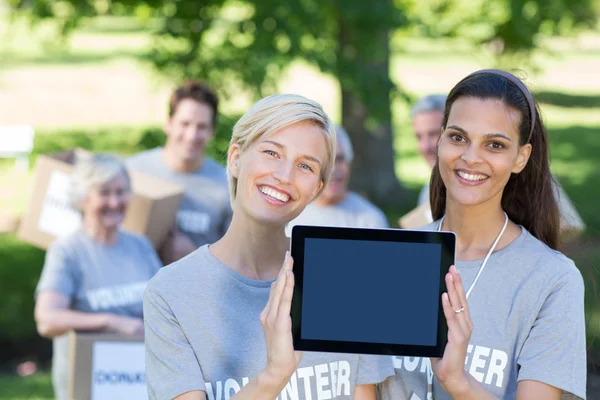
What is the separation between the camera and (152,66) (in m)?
8.54

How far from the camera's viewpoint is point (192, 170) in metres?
5.78

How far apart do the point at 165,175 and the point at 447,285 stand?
3671 mm

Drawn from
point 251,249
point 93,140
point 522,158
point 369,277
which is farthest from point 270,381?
point 93,140

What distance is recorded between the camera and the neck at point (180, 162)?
573 cm

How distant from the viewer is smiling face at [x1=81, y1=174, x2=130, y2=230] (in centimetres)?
505

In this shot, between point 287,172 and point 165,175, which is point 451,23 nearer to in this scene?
point 165,175

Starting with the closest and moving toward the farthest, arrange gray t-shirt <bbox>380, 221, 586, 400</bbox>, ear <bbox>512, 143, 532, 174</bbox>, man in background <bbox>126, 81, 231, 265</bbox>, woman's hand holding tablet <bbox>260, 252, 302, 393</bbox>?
woman's hand holding tablet <bbox>260, 252, 302, 393</bbox>
gray t-shirt <bbox>380, 221, 586, 400</bbox>
ear <bbox>512, 143, 532, 174</bbox>
man in background <bbox>126, 81, 231, 265</bbox>

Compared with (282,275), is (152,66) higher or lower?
higher

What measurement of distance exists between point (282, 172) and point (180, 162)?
3298mm

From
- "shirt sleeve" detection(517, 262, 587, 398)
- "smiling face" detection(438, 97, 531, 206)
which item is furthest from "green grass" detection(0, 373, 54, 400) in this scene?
"shirt sleeve" detection(517, 262, 587, 398)

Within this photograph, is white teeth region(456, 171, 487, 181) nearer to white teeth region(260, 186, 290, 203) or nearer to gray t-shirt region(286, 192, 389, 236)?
white teeth region(260, 186, 290, 203)

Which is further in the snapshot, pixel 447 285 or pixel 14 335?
pixel 14 335

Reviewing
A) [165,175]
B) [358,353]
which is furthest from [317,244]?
[165,175]

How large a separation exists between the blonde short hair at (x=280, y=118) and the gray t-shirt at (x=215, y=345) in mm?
362
